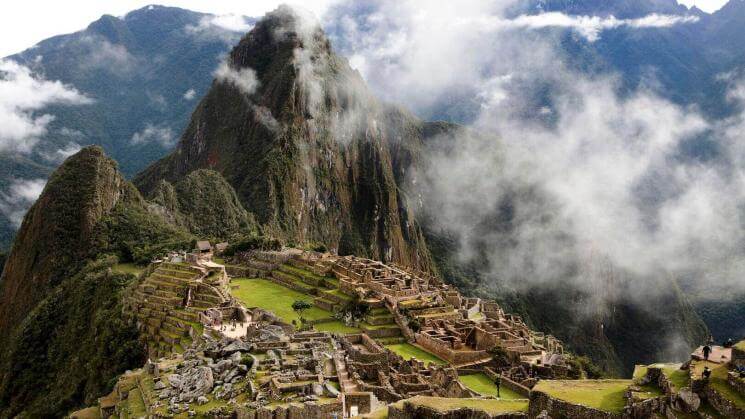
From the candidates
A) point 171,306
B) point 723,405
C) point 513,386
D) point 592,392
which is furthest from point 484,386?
point 723,405

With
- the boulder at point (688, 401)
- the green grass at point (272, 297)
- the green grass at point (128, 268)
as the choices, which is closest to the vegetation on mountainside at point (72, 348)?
the green grass at point (128, 268)

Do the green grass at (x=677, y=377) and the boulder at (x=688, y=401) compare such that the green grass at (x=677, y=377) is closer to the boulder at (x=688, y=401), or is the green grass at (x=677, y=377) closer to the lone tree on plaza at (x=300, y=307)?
the boulder at (x=688, y=401)

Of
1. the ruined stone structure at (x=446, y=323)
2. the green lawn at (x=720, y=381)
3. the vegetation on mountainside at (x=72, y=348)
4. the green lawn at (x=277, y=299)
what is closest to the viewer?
the green lawn at (x=720, y=381)

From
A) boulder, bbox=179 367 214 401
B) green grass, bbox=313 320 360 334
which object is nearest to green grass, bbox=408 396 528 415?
boulder, bbox=179 367 214 401

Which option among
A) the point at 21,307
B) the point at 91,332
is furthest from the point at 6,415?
the point at 21,307

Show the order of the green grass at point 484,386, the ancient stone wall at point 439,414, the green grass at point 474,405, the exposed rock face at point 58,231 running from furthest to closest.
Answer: the exposed rock face at point 58,231 < the green grass at point 484,386 < the green grass at point 474,405 < the ancient stone wall at point 439,414

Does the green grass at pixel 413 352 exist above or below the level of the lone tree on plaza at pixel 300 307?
below

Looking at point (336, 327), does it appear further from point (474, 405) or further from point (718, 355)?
point (718, 355)

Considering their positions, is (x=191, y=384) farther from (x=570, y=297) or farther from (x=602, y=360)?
(x=570, y=297)
